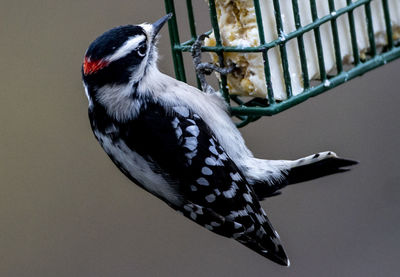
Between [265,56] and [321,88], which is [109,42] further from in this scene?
[321,88]

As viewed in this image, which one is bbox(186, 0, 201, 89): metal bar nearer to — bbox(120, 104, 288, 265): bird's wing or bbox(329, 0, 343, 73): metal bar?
bbox(120, 104, 288, 265): bird's wing

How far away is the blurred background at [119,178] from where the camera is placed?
5984 millimetres

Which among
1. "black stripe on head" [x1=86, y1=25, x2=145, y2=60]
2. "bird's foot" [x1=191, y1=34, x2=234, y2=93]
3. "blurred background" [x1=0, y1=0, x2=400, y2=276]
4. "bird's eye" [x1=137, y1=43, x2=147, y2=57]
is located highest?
"black stripe on head" [x1=86, y1=25, x2=145, y2=60]

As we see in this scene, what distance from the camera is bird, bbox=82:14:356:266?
341 cm

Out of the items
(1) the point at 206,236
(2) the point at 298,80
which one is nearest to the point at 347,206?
(1) the point at 206,236

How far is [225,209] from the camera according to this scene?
3.55m

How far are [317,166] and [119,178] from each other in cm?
305

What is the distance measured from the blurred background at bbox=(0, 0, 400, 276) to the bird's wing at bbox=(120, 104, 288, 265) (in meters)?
2.10

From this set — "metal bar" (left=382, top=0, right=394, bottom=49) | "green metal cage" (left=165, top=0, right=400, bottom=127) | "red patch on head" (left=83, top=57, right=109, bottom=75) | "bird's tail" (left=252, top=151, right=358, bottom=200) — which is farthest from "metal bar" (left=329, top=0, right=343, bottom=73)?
"red patch on head" (left=83, top=57, right=109, bottom=75)

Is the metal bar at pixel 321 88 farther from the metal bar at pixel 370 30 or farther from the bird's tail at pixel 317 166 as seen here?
the bird's tail at pixel 317 166

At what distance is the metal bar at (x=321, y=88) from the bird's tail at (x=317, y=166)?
0.42 meters

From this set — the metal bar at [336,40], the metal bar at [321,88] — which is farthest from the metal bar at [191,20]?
the metal bar at [336,40]

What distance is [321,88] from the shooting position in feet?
11.1

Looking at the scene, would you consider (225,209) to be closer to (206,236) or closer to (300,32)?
(300,32)
